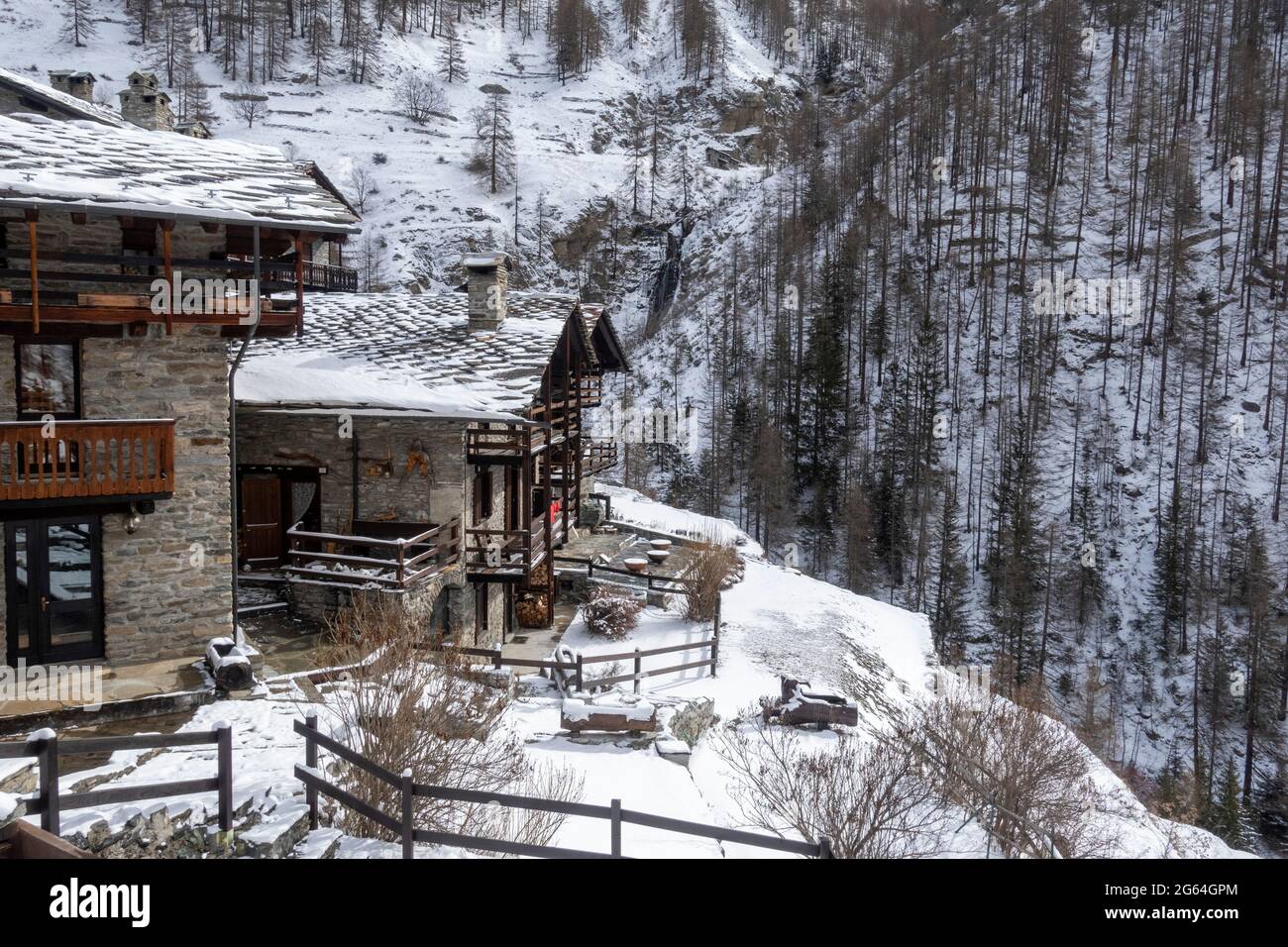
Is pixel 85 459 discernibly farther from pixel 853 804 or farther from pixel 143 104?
pixel 143 104

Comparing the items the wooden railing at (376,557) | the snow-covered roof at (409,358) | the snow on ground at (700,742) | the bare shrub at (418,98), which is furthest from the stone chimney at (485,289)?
the bare shrub at (418,98)

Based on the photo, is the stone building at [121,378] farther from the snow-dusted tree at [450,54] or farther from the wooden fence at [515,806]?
the snow-dusted tree at [450,54]

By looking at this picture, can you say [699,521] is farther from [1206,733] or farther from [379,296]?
[1206,733]

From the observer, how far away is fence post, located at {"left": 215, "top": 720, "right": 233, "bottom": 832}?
7.18 meters

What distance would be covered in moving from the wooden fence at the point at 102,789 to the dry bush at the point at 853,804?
5.70 meters

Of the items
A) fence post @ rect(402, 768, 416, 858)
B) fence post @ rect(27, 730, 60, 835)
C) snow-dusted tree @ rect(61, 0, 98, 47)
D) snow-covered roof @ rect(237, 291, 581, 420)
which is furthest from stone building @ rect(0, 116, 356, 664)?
snow-dusted tree @ rect(61, 0, 98, 47)

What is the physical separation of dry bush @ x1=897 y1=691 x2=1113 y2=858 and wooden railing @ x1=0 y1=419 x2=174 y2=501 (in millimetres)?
10897

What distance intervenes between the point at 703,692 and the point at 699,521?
696 inches

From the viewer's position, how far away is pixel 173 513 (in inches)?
478

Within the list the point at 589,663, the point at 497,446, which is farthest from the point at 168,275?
the point at 589,663

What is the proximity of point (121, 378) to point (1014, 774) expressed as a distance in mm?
14132

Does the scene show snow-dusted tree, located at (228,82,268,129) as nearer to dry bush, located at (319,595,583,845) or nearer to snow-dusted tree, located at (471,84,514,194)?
snow-dusted tree, located at (471,84,514,194)

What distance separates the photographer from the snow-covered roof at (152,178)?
1027cm
